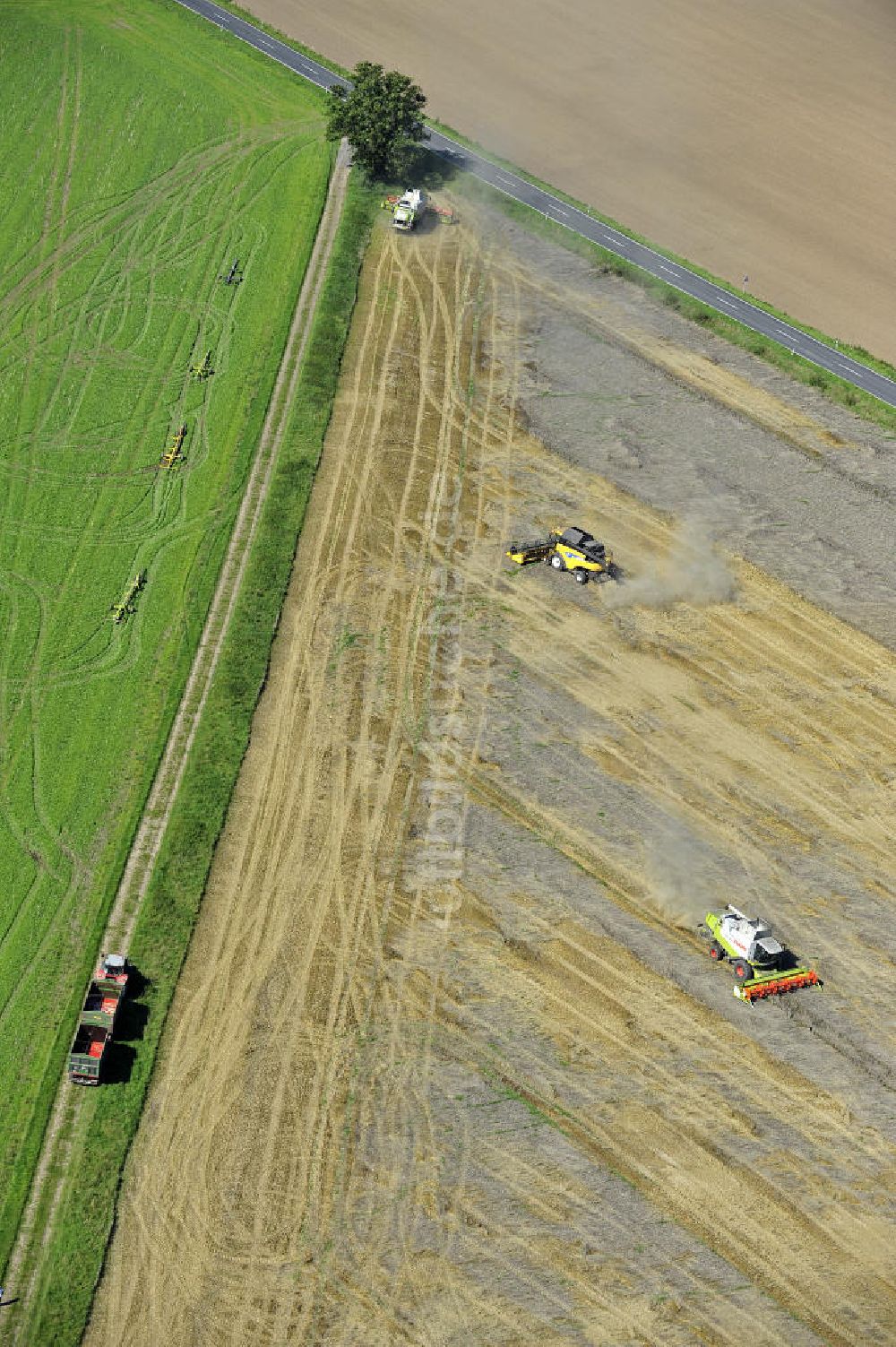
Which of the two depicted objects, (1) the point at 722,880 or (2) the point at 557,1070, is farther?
(1) the point at 722,880

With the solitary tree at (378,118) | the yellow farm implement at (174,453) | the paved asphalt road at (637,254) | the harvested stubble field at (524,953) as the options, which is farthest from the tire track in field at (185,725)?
the paved asphalt road at (637,254)

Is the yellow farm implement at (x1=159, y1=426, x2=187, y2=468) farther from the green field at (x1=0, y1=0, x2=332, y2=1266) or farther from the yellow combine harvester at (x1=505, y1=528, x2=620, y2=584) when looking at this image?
the yellow combine harvester at (x1=505, y1=528, x2=620, y2=584)

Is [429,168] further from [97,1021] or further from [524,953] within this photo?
[97,1021]

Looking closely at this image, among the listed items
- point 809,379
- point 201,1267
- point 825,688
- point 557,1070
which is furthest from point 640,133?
point 201,1267

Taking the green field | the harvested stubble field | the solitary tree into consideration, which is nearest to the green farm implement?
the green field

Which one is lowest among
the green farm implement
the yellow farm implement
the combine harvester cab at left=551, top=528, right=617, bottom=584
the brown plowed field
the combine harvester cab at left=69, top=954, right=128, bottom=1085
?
the combine harvester cab at left=69, top=954, right=128, bottom=1085

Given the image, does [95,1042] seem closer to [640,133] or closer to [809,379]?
[809,379]
